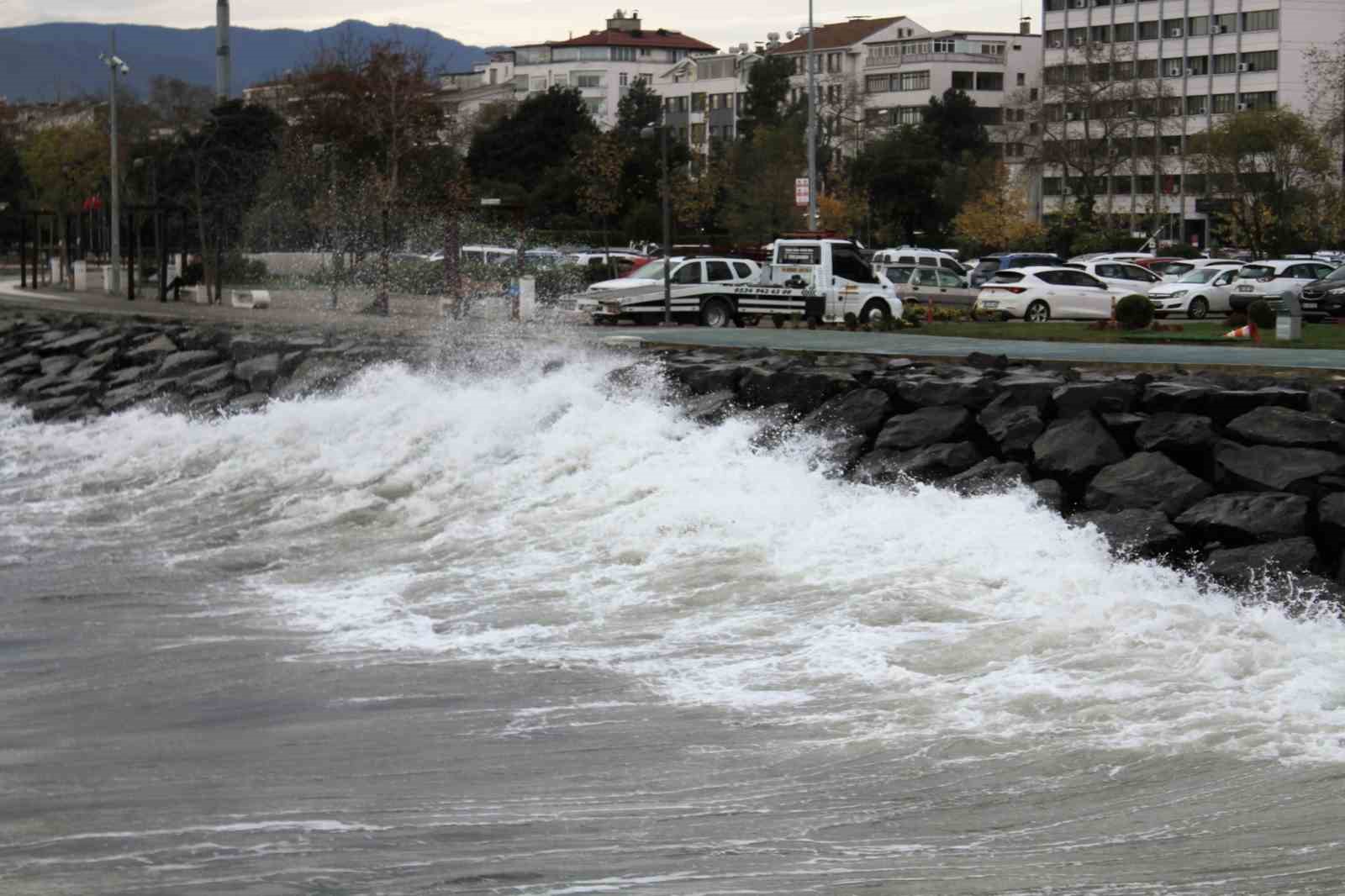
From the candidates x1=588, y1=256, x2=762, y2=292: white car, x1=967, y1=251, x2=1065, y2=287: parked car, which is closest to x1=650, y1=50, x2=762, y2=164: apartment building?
x1=967, y1=251, x2=1065, y2=287: parked car

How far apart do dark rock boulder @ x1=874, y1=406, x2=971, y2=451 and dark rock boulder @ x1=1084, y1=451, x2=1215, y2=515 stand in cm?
227

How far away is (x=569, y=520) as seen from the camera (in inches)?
673

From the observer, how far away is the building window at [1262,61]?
103188 mm

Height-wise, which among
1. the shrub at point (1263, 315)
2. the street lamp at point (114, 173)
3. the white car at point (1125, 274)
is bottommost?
the shrub at point (1263, 315)

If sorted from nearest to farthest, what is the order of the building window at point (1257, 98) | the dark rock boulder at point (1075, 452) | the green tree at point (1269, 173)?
the dark rock boulder at point (1075, 452) → the green tree at point (1269, 173) → the building window at point (1257, 98)

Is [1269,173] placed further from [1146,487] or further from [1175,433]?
[1146,487]

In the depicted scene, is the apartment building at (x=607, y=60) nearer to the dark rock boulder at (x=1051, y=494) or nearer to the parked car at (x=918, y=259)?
the parked car at (x=918, y=259)

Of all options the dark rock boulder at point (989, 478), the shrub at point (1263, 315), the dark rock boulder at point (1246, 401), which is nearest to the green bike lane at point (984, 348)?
the dark rock boulder at point (1246, 401)

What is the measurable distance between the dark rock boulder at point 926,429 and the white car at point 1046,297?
72.1ft

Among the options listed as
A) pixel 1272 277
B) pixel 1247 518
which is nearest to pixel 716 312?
pixel 1272 277

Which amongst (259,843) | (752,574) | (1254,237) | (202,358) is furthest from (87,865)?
(1254,237)

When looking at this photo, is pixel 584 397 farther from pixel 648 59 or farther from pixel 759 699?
pixel 648 59

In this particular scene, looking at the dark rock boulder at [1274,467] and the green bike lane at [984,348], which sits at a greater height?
the green bike lane at [984,348]

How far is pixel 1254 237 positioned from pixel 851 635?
60232 mm
